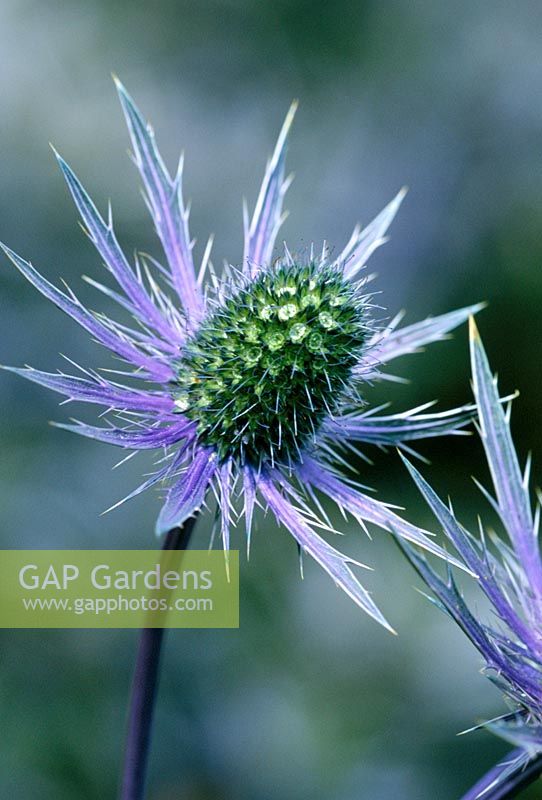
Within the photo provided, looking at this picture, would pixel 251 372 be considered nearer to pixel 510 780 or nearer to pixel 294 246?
pixel 510 780

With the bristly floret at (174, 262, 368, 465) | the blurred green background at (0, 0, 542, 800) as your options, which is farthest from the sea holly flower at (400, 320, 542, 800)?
the blurred green background at (0, 0, 542, 800)

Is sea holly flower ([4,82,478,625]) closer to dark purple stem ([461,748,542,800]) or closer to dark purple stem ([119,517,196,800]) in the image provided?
dark purple stem ([119,517,196,800])

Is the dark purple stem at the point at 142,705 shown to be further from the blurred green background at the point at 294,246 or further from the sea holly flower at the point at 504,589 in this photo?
the blurred green background at the point at 294,246

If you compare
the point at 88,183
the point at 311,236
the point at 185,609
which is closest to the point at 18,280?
the point at 88,183

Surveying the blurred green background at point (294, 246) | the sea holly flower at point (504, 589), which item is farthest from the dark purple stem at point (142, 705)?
the blurred green background at point (294, 246)

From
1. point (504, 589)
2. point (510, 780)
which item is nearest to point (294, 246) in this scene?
point (504, 589)
